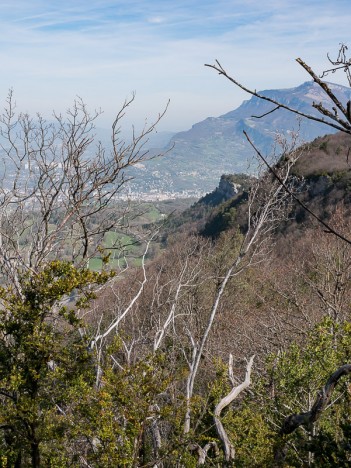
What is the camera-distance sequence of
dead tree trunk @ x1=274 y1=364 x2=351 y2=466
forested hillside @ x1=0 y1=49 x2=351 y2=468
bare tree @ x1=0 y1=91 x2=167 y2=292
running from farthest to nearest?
bare tree @ x1=0 y1=91 x2=167 y2=292 < forested hillside @ x1=0 y1=49 x2=351 y2=468 < dead tree trunk @ x1=274 y1=364 x2=351 y2=466

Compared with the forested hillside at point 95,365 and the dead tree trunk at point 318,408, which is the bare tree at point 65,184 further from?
the dead tree trunk at point 318,408

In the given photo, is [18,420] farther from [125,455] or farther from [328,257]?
[328,257]

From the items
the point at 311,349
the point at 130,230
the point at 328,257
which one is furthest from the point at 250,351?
the point at 130,230

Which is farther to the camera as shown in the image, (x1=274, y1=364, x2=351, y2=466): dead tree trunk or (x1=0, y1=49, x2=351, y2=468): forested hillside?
(x1=0, y1=49, x2=351, y2=468): forested hillside

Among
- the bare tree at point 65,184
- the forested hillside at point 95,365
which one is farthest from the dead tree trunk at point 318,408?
the bare tree at point 65,184

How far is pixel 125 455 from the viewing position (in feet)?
16.0

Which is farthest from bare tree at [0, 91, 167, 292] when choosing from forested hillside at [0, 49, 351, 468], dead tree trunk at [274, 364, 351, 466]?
dead tree trunk at [274, 364, 351, 466]

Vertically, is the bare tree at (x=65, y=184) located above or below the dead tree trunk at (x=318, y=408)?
above

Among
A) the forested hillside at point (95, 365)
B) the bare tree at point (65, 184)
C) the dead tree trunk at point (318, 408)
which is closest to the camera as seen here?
the dead tree trunk at point (318, 408)

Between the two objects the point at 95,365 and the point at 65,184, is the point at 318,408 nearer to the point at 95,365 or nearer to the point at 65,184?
the point at 95,365

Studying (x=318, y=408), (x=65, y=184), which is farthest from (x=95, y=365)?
(x=318, y=408)

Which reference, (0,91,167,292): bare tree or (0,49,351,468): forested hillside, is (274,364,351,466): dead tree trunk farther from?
(0,91,167,292): bare tree

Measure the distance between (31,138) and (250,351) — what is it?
12010 mm

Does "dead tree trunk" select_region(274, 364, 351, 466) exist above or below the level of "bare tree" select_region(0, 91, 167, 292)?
below
